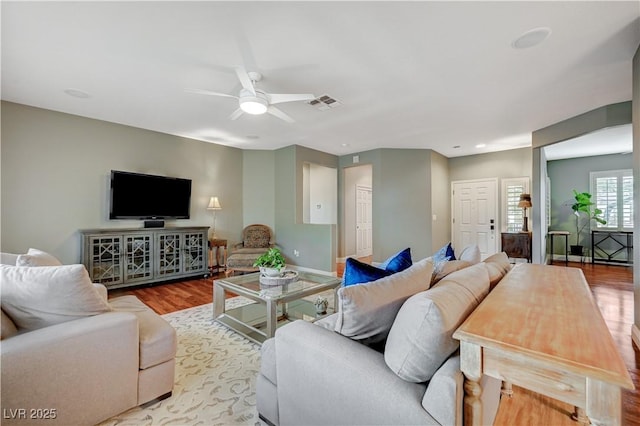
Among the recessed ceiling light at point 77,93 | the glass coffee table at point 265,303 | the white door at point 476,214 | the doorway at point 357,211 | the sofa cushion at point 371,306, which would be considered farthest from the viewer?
the doorway at point 357,211

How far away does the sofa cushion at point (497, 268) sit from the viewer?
167cm

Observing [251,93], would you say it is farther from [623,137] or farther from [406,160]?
[623,137]

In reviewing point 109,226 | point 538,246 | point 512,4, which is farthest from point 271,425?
point 538,246

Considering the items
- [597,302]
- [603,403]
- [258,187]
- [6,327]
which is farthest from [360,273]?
[258,187]

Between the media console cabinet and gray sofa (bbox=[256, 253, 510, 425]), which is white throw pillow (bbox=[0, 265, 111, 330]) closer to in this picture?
gray sofa (bbox=[256, 253, 510, 425])

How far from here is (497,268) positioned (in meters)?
1.84

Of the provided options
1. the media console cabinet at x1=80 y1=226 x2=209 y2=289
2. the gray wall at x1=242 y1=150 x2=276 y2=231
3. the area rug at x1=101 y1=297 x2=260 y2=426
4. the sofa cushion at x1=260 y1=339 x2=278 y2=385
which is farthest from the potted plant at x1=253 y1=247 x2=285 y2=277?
the gray wall at x1=242 y1=150 x2=276 y2=231

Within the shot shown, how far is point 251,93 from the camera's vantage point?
274 centimetres

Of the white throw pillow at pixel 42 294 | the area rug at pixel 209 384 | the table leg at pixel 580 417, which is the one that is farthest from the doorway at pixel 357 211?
the white throw pillow at pixel 42 294

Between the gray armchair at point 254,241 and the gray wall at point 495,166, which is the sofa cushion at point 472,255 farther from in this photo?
the gray wall at point 495,166

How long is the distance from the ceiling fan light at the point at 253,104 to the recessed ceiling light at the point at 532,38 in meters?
2.29

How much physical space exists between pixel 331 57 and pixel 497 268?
2192 mm

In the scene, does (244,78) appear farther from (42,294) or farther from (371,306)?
(371,306)

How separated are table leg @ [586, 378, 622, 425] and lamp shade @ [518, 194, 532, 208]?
594cm
